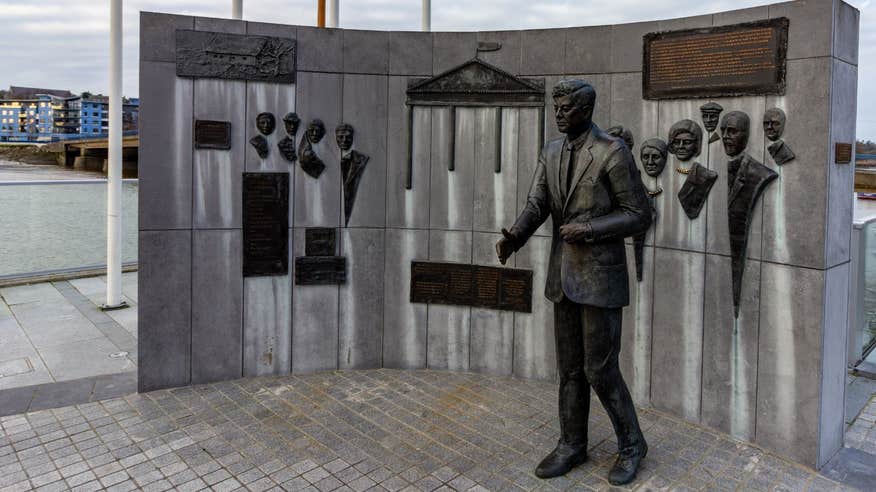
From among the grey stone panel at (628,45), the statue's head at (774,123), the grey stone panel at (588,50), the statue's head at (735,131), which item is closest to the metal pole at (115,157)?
the grey stone panel at (588,50)

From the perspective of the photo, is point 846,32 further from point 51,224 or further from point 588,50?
point 51,224

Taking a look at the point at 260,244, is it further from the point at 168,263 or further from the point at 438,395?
the point at 438,395

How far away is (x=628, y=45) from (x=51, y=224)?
34.8ft

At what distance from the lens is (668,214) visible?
211 inches

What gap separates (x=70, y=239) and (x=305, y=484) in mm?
9602

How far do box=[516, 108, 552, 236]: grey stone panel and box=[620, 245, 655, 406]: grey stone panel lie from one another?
1021mm

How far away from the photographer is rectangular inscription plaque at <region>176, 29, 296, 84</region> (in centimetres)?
590

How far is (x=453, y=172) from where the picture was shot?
644 cm

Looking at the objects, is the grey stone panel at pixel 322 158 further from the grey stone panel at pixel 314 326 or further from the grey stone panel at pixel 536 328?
the grey stone panel at pixel 536 328

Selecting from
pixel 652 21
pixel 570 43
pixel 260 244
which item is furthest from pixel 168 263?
pixel 652 21

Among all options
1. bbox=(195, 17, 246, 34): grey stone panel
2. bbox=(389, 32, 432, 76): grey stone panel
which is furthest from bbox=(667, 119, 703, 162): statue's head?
bbox=(195, 17, 246, 34): grey stone panel

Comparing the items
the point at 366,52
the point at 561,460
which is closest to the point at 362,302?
the point at 366,52

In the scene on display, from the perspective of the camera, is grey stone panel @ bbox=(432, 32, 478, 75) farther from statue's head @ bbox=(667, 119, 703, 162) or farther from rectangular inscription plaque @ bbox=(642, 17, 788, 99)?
statue's head @ bbox=(667, 119, 703, 162)

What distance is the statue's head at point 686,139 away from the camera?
16.8 feet
